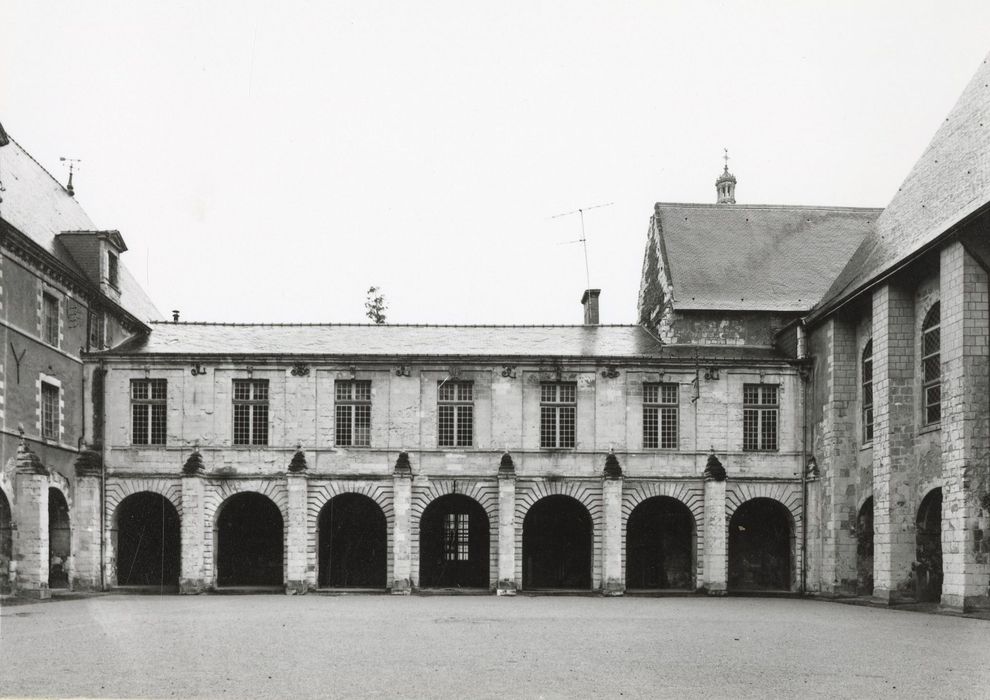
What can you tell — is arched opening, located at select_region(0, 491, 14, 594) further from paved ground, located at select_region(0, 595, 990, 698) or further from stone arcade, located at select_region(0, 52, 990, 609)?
paved ground, located at select_region(0, 595, 990, 698)

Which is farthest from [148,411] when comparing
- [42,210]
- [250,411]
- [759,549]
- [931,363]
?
[931,363]

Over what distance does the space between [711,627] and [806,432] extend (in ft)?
46.3

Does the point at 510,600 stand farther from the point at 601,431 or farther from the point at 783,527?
the point at 783,527

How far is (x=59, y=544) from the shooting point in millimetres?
29422

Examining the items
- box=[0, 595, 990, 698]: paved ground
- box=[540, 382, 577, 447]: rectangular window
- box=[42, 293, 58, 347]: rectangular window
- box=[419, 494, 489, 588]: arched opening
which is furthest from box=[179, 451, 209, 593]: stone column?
box=[540, 382, 577, 447]: rectangular window

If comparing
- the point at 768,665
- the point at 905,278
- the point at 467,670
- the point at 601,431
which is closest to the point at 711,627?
the point at 768,665

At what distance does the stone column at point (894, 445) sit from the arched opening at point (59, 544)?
65.3 feet

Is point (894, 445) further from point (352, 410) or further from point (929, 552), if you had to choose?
point (352, 410)

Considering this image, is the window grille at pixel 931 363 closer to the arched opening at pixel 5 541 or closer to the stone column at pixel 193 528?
the stone column at pixel 193 528

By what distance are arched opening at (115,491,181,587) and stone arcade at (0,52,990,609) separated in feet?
0.20

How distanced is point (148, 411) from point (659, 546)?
1484 centimetres

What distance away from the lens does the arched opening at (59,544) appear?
29297mm

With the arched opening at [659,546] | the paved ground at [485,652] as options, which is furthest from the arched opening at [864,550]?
the paved ground at [485,652]

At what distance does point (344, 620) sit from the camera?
768 inches
